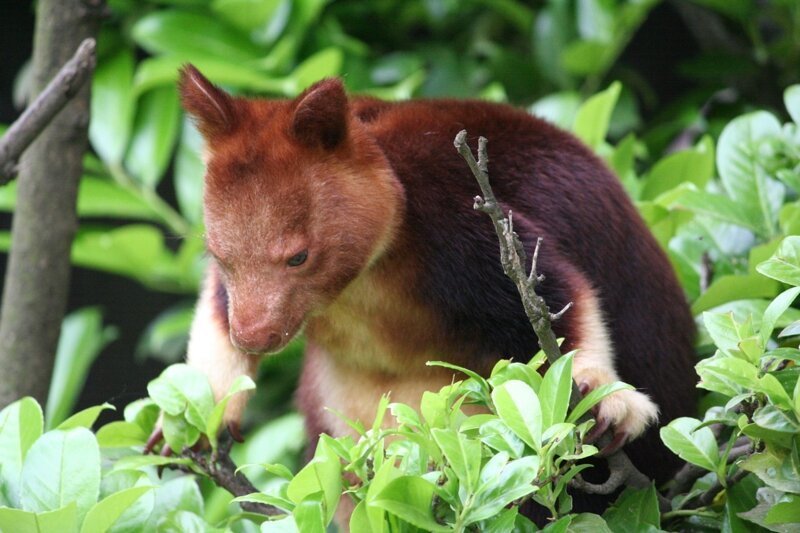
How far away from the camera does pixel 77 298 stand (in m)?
4.83

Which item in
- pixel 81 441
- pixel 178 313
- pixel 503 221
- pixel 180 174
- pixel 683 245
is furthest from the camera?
pixel 178 313

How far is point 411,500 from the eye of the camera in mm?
1238

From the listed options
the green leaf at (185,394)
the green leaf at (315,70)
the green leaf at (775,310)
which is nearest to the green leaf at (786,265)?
the green leaf at (775,310)

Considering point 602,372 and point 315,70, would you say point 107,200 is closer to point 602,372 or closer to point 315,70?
point 315,70

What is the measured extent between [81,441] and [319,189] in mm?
544

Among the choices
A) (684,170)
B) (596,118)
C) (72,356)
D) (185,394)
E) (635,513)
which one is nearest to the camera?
(635,513)

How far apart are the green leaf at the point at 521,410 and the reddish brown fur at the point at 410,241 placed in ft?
1.58

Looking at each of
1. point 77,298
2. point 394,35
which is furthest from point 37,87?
point 77,298

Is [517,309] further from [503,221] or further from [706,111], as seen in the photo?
[706,111]

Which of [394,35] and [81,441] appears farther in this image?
[394,35]

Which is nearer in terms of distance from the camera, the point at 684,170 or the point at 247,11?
the point at 684,170

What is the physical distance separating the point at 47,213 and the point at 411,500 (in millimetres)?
1369

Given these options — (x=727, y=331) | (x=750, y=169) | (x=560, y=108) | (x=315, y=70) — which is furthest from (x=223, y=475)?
(x=560, y=108)

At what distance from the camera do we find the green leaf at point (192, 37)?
11.3 ft
